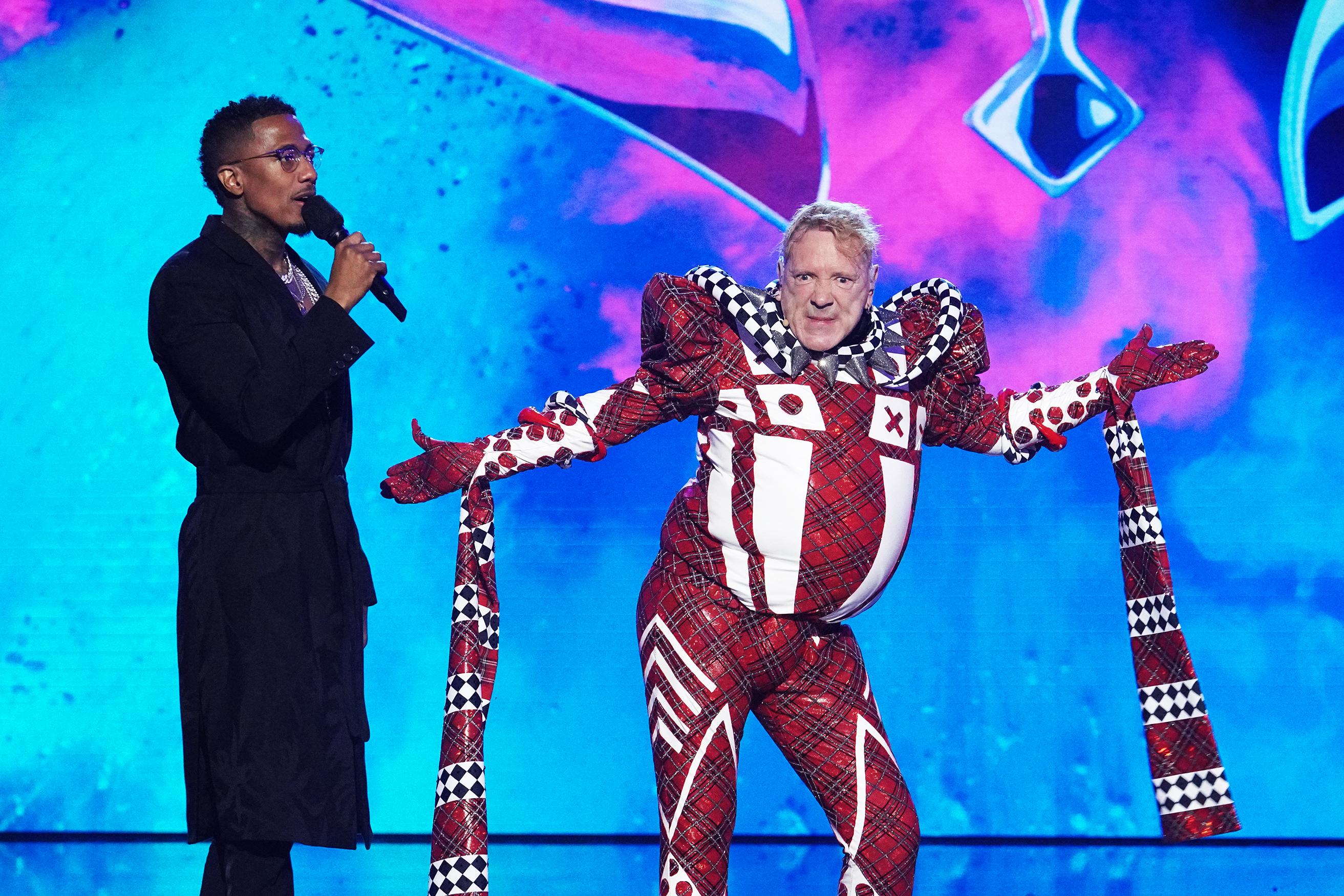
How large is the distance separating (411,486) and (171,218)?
1764 millimetres

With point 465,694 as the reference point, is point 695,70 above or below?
above

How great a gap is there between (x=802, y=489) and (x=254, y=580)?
772mm

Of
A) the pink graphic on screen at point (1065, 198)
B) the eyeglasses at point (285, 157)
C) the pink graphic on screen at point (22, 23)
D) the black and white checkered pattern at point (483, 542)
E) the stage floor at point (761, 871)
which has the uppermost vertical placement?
the pink graphic on screen at point (22, 23)

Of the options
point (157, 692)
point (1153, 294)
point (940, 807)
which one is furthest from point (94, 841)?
point (1153, 294)

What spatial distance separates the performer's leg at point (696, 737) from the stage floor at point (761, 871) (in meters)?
1.05

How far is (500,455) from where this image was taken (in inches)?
79.7

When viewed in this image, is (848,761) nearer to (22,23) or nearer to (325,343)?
(325,343)

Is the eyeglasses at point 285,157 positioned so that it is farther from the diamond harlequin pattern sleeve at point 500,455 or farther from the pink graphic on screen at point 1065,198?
the pink graphic on screen at point 1065,198

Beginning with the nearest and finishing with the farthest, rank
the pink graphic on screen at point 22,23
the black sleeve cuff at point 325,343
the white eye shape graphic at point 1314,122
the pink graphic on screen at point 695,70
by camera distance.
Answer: the black sleeve cuff at point 325,343
the white eye shape graphic at point 1314,122
the pink graphic on screen at point 695,70
the pink graphic on screen at point 22,23

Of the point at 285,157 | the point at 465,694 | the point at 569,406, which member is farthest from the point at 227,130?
the point at 465,694

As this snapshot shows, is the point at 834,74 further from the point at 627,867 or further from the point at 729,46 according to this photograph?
the point at 627,867

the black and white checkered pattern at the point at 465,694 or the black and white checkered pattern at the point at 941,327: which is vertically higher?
the black and white checkered pattern at the point at 941,327

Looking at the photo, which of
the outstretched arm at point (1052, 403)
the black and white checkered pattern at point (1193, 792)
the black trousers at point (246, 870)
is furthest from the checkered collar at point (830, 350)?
the black trousers at point (246, 870)

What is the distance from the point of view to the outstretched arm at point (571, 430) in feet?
6.58
